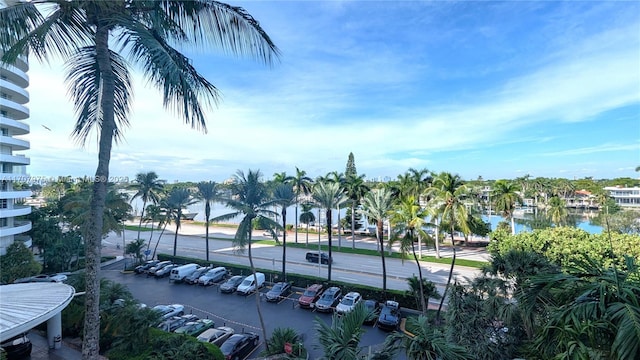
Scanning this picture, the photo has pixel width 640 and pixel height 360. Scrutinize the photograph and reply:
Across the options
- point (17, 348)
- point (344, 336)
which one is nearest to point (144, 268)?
point (17, 348)

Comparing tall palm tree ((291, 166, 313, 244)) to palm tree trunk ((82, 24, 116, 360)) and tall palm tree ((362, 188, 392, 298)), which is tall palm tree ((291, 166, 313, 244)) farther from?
palm tree trunk ((82, 24, 116, 360))

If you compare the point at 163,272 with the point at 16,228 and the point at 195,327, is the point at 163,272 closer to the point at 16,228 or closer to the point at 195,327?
the point at 16,228

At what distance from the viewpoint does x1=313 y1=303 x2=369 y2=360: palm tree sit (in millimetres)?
4660

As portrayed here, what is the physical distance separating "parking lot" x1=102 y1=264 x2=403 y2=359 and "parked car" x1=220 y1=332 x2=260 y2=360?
0.44 m

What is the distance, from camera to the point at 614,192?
80.6m

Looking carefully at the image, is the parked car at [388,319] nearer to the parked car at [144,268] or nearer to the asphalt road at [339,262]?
the asphalt road at [339,262]

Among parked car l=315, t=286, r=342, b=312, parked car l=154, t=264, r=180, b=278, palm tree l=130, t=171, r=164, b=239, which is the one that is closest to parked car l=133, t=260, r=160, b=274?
parked car l=154, t=264, r=180, b=278

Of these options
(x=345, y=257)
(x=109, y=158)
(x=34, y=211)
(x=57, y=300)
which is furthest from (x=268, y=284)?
(x=34, y=211)

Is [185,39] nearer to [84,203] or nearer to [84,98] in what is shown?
[84,98]

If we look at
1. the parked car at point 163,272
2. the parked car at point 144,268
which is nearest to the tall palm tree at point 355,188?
the parked car at point 163,272

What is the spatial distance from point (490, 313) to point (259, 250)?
29741 millimetres

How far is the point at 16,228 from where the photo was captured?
78.4 feet

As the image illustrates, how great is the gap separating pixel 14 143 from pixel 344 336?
33.5 m

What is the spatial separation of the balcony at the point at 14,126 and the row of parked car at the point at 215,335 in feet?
69.8
